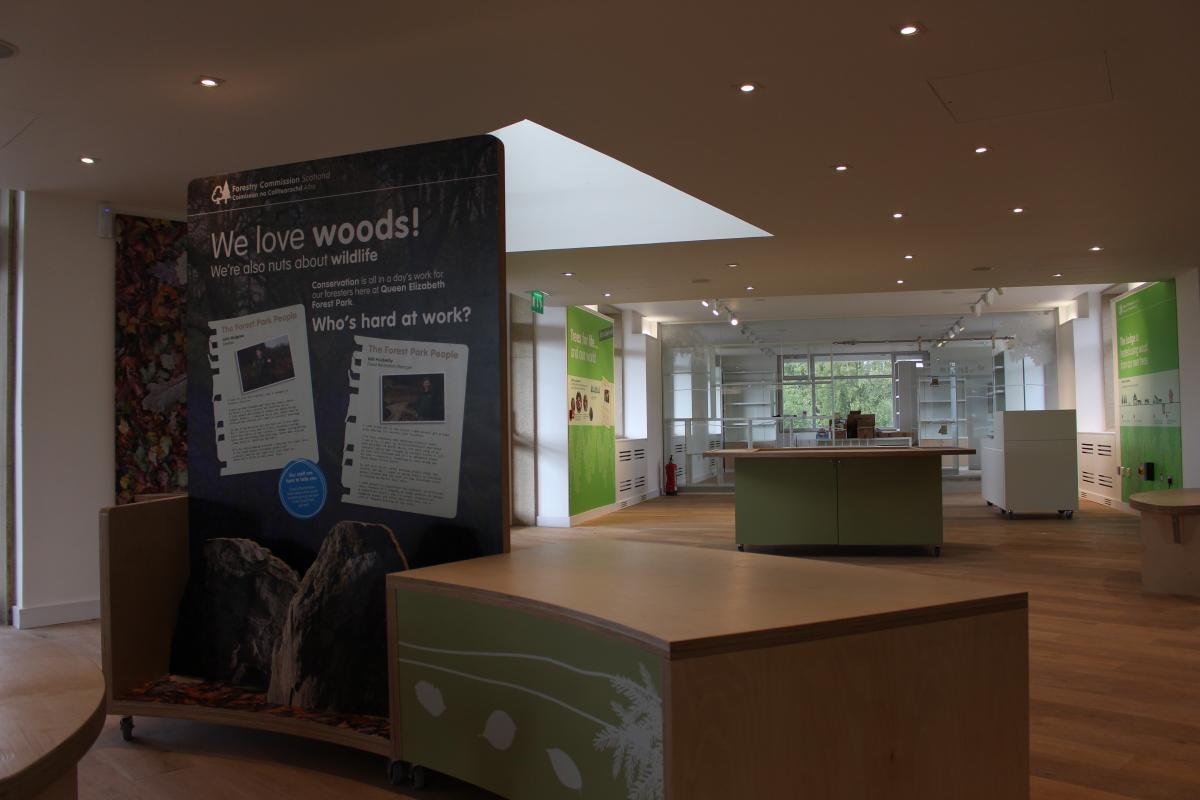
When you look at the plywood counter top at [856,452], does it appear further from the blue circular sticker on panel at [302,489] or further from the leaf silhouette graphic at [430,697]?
the leaf silhouette graphic at [430,697]

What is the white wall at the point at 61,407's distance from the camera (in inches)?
260

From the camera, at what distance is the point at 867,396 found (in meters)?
18.0

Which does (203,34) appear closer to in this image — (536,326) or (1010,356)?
(536,326)

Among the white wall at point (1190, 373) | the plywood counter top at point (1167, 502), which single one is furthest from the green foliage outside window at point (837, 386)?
the plywood counter top at point (1167, 502)

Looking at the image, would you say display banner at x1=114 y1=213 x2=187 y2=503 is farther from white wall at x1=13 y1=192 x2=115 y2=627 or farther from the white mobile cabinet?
the white mobile cabinet

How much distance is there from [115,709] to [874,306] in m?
14.3

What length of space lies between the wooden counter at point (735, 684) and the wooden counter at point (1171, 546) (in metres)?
4.98

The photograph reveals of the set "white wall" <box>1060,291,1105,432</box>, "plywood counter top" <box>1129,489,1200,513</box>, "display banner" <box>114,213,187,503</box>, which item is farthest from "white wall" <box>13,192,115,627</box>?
"white wall" <box>1060,291,1105,432</box>

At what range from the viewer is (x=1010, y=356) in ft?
56.9

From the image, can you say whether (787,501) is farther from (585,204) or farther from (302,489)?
(302,489)

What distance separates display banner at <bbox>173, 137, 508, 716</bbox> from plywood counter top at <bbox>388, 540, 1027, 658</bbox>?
0.47 metres

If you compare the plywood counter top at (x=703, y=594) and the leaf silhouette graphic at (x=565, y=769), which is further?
the leaf silhouette graphic at (x=565, y=769)

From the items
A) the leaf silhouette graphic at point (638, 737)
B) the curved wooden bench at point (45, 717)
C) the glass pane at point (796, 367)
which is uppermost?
the glass pane at point (796, 367)

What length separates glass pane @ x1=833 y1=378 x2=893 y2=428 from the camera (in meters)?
17.9
